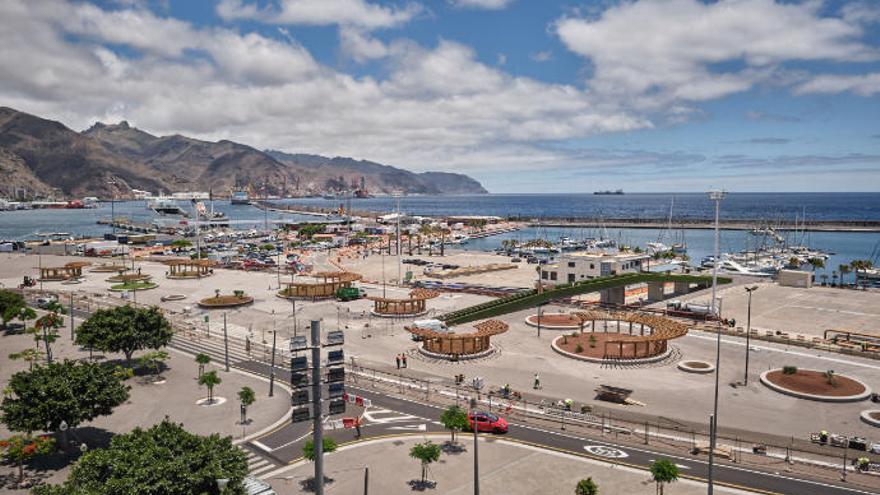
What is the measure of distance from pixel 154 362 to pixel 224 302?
97.9ft

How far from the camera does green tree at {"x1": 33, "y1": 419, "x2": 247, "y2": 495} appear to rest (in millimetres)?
19531

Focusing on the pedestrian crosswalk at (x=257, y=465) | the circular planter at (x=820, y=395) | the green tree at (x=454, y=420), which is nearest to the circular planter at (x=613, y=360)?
the circular planter at (x=820, y=395)

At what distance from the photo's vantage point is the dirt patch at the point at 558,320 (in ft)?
211

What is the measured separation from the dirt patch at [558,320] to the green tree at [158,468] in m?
47.1

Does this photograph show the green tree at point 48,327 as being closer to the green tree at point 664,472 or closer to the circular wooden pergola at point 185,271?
the circular wooden pergola at point 185,271

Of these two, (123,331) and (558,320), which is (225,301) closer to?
(123,331)

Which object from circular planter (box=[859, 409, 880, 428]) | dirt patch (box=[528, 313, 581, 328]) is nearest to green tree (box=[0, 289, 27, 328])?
dirt patch (box=[528, 313, 581, 328])

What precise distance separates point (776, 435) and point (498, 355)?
24.0 meters

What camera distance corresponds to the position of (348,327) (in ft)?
211

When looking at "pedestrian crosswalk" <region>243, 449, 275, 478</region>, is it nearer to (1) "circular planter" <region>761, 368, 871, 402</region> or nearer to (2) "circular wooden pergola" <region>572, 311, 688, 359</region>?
(2) "circular wooden pergola" <region>572, 311, 688, 359</region>

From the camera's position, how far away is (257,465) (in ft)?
97.5

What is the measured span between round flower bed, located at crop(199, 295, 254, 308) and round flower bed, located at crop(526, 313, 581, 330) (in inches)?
1559

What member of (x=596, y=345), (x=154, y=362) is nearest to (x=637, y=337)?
(x=596, y=345)

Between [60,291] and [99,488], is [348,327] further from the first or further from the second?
[60,291]
